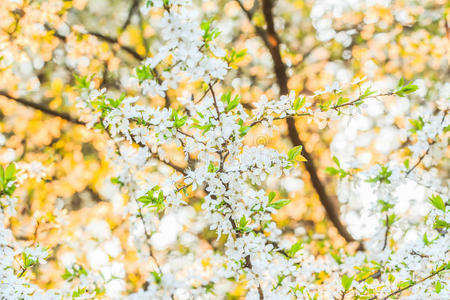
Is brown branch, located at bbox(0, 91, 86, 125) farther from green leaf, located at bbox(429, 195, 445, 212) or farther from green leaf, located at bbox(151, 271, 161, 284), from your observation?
green leaf, located at bbox(429, 195, 445, 212)

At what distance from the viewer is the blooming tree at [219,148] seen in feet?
6.26

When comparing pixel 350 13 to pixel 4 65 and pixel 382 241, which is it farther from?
pixel 4 65

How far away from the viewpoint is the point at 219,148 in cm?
183

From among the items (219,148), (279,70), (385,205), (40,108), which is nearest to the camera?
(219,148)

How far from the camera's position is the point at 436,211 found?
2.26 m

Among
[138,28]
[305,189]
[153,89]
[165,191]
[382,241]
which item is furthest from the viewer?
[305,189]

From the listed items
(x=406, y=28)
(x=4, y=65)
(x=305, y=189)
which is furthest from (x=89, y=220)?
(x=406, y=28)

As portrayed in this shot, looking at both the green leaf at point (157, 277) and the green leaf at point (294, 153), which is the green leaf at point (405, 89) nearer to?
the green leaf at point (294, 153)

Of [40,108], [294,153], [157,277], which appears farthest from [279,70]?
[40,108]

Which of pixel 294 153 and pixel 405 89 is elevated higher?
pixel 405 89

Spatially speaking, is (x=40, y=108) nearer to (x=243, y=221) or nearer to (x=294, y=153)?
(x=243, y=221)

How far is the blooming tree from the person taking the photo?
1.91 metres

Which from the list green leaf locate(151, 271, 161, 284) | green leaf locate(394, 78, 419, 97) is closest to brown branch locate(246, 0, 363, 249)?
green leaf locate(394, 78, 419, 97)

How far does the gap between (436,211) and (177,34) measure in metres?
1.93
